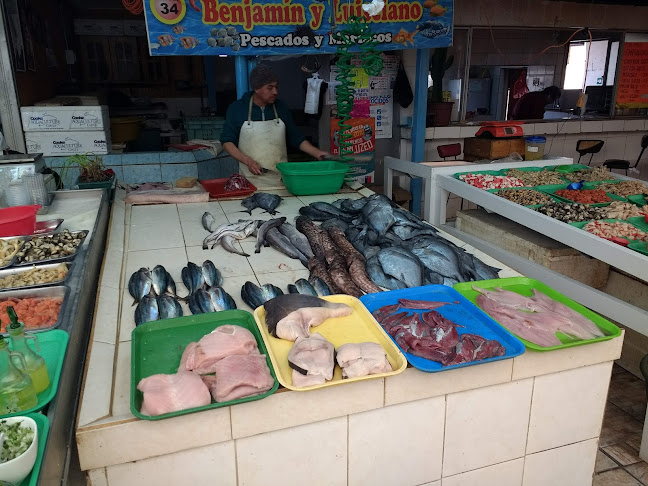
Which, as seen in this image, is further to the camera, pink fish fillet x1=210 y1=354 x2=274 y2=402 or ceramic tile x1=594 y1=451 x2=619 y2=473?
ceramic tile x1=594 y1=451 x2=619 y2=473

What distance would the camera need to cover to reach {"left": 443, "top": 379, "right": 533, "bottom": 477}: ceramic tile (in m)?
2.40

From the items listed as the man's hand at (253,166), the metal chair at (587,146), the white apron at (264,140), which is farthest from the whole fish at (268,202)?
the metal chair at (587,146)

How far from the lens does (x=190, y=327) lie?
2436 millimetres

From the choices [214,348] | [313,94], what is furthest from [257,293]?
[313,94]

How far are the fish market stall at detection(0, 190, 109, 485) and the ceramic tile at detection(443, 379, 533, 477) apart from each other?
164 cm

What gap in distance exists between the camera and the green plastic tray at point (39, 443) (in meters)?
1.45

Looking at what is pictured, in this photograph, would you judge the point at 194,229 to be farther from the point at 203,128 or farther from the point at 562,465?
the point at 203,128

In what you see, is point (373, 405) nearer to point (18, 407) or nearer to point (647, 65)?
point (18, 407)

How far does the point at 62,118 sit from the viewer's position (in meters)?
6.44

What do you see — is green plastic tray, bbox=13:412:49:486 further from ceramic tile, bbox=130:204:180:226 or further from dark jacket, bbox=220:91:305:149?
dark jacket, bbox=220:91:305:149

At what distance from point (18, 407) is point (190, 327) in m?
0.83

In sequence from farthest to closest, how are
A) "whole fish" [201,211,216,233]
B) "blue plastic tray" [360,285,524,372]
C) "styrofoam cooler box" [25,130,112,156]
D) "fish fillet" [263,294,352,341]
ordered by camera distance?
"styrofoam cooler box" [25,130,112,156] → "whole fish" [201,211,216,233] → "fish fillet" [263,294,352,341] → "blue plastic tray" [360,285,524,372]

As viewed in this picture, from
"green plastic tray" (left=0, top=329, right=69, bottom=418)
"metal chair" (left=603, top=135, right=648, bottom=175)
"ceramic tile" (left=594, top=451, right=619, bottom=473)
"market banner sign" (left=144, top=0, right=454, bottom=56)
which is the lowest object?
"ceramic tile" (left=594, top=451, right=619, bottom=473)

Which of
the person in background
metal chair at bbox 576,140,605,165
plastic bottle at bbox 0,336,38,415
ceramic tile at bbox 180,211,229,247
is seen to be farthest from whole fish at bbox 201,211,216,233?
the person in background
